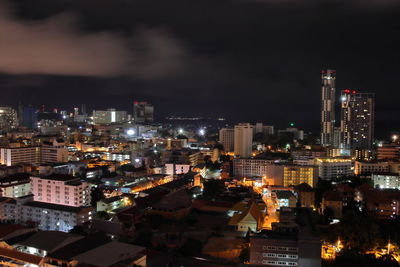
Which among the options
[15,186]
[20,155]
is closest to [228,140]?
[20,155]

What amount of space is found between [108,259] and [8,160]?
29.6 ft

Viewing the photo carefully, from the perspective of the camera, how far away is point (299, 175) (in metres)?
10.2

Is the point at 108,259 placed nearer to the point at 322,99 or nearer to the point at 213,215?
the point at 213,215

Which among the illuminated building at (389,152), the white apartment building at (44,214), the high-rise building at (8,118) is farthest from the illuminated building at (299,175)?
the high-rise building at (8,118)

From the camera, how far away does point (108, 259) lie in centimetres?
477

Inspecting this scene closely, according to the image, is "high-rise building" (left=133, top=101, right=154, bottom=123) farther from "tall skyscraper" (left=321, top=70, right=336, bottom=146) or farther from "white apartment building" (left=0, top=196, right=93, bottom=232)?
"white apartment building" (left=0, top=196, right=93, bottom=232)

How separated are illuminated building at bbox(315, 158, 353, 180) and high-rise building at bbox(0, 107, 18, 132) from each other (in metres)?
21.5

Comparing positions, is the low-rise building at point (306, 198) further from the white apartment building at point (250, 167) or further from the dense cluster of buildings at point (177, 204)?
the white apartment building at point (250, 167)

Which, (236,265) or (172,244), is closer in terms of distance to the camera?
(236,265)

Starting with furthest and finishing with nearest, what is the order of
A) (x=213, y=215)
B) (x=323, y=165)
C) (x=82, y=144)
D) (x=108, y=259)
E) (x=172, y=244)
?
(x=82, y=144) < (x=323, y=165) < (x=213, y=215) < (x=172, y=244) < (x=108, y=259)

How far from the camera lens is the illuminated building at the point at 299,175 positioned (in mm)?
10195

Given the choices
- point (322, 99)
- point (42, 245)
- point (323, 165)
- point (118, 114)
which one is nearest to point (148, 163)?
point (323, 165)

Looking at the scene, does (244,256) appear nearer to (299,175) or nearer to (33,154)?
(299,175)

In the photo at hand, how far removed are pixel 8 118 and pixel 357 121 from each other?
73.5ft
